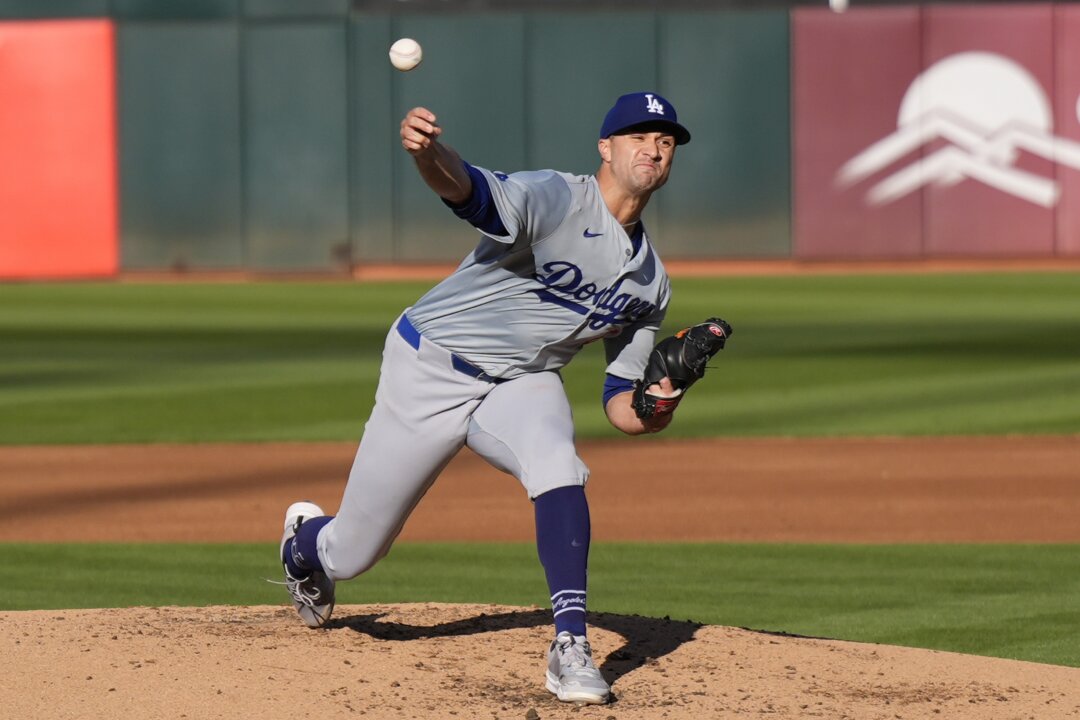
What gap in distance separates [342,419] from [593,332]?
332 inches

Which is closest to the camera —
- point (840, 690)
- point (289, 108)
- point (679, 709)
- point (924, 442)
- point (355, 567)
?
point (679, 709)

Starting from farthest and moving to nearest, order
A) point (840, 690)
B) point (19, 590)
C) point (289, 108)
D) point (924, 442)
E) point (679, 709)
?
point (289, 108) < point (924, 442) < point (19, 590) < point (840, 690) < point (679, 709)

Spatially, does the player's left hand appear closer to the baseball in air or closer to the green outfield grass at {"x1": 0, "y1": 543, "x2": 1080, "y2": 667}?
the baseball in air

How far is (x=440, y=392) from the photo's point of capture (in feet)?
18.7

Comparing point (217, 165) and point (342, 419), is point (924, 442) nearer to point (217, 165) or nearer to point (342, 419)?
point (342, 419)

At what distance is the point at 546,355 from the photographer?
18.8 feet

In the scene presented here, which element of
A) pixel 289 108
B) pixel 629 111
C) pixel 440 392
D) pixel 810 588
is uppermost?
pixel 289 108

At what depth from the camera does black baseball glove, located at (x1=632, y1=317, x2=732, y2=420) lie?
5.61m

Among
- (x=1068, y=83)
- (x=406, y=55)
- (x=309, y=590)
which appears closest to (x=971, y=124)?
(x=1068, y=83)

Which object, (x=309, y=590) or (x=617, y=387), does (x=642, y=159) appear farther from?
(x=309, y=590)

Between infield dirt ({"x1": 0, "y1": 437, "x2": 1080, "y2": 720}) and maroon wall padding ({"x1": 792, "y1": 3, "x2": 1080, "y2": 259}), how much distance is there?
1618 cm

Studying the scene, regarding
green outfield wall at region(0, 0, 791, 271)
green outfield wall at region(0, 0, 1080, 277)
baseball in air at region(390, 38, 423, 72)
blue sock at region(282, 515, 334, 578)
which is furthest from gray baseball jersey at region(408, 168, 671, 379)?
green outfield wall at region(0, 0, 791, 271)

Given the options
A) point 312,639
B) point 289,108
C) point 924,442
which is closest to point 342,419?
point 924,442

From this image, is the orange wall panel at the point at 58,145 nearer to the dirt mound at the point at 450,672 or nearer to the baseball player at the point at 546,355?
the dirt mound at the point at 450,672
